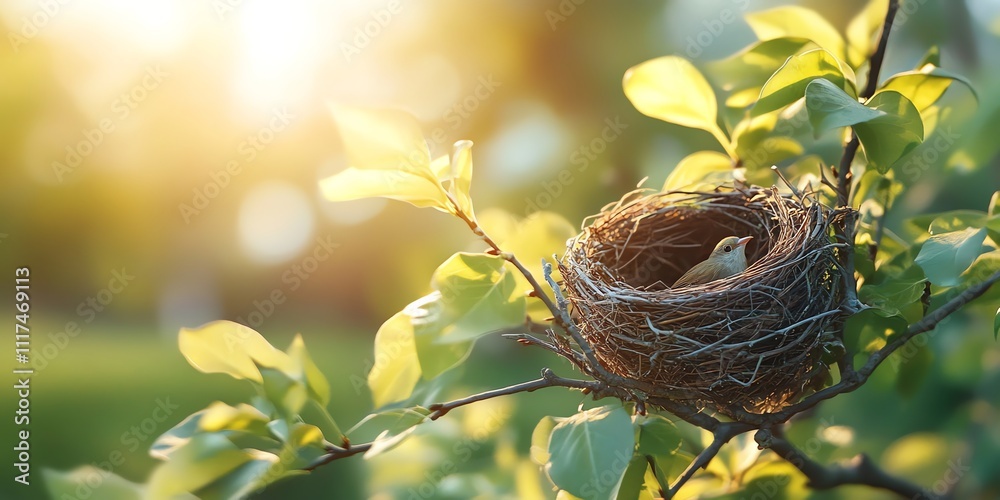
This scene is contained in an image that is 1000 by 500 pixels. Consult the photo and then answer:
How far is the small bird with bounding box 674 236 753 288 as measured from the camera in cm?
98

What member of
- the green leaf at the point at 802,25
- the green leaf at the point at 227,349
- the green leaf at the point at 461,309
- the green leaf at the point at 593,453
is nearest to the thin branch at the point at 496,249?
the green leaf at the point at 461,309

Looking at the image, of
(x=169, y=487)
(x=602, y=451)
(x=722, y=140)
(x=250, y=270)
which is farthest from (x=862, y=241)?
(x=250, y=270)

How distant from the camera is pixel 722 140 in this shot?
0.84 metres

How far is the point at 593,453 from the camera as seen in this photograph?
54 centimetres

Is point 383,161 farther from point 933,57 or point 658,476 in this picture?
point 933,57

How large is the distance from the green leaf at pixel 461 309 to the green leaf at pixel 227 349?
0.45 feet

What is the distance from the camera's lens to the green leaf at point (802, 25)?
79 cm

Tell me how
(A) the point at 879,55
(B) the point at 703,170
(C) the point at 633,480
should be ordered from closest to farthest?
1. (C) the point at 633,480
2. (A) the point at 879,55
3. (B) the point at 703,170

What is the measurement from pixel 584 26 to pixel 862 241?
0.85m

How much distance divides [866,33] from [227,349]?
0.79m

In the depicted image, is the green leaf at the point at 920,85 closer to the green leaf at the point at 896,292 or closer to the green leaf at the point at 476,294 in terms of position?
the green leaf at the point at 896,292

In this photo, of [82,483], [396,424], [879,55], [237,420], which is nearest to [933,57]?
[879,55]

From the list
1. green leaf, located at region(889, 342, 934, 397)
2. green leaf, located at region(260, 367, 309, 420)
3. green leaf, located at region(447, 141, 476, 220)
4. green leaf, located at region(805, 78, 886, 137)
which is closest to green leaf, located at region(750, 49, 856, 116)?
green leaf, located at region(805, 78, 886, 137)

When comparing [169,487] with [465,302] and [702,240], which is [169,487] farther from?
[702,240]
